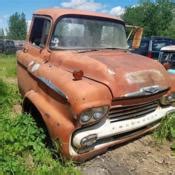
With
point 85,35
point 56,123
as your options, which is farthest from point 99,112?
point 85,35

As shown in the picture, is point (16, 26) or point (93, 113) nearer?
point (93, 113)

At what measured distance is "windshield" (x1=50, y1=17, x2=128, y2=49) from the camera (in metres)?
5.56

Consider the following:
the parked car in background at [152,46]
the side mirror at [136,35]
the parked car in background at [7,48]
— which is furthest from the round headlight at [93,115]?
the parked car in background at [7,48]

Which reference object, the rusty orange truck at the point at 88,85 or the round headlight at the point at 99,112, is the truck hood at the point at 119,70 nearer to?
the rusty orange truck at the point at 88,85

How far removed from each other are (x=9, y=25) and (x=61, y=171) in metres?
117

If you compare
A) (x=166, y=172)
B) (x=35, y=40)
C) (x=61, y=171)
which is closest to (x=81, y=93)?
(x=61, y=171)

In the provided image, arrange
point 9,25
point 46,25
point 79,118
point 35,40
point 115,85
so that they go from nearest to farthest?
1. point 79,118
2. point 115,85
3. point 46,25
4. point 35,40
5. point 9,25

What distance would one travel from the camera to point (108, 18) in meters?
6.19

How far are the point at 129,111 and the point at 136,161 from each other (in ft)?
2.35

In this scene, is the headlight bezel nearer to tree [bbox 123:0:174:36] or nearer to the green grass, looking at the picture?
the green grass

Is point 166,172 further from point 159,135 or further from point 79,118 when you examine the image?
point 79,118

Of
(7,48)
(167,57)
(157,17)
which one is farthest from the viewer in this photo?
(157,17)

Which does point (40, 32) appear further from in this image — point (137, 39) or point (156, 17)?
point (156, 17)

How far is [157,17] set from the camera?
39500mm
